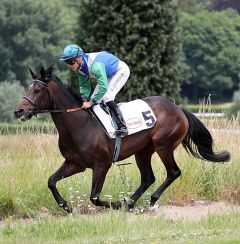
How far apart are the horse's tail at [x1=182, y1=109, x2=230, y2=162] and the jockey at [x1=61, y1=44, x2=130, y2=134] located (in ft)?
4.41

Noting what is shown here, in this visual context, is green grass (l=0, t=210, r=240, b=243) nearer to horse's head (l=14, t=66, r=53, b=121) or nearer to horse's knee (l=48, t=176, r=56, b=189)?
horse's knee (l=48, t=176, r=56, b=189)

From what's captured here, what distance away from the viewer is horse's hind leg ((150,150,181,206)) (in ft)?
37.1

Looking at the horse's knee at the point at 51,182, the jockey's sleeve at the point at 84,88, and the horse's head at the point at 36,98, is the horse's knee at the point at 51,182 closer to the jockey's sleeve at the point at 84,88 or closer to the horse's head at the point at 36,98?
the horse's head at the point at 36,98

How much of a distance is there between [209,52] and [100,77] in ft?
224

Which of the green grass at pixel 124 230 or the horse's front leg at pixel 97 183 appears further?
the horse's front leg at pixel 97 183

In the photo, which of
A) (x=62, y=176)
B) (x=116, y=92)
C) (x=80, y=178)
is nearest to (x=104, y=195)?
(x=80, y=178)

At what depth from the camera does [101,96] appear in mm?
10555

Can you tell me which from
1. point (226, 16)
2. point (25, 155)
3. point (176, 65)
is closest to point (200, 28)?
point (226, 16)

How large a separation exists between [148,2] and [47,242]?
14040mm

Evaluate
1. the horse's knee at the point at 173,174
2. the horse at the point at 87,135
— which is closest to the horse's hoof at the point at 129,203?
the horse at the point at 87,135

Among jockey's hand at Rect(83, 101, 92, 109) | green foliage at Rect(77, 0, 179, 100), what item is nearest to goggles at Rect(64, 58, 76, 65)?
jockey's hand at Rect(83, 101, 92, 109)

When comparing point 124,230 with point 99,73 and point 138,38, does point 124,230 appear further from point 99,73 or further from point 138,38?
point 138,38

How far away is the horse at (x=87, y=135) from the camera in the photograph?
10.4m

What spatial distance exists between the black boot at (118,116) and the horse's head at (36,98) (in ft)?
2.83
